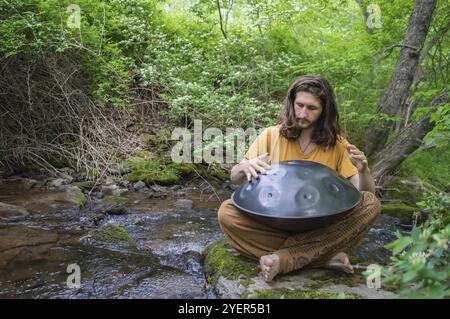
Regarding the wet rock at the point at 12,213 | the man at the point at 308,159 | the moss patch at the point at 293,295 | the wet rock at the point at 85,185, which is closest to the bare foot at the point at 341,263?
the man at the point at 308,159

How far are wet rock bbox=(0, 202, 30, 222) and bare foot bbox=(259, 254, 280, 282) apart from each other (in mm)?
2782

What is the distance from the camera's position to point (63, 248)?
304 centimetres

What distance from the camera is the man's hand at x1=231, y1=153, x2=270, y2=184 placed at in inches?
86.5

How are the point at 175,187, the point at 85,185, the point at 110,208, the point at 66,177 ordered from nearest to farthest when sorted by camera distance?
the point at 110,208 < the point at 85,185 < the point at 66,177 < the point at 175,187

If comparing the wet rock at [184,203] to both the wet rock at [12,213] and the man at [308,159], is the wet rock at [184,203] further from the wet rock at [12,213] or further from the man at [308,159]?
the man at [308,159]

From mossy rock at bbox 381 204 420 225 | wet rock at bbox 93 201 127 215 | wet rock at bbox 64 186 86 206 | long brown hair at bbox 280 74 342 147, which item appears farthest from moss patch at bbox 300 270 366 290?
wet rock at bbox 64 186 86 206

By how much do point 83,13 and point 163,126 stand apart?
2329mm

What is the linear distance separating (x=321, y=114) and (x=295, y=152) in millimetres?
297

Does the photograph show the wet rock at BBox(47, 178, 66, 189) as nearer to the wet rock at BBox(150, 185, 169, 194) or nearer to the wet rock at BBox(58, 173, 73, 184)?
the wet rock at BBox(58, 173, 73, 184)

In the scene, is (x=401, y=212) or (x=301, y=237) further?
(x=401, y=212)

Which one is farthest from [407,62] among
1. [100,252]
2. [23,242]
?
[23,242]

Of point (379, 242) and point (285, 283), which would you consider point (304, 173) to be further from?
point (379, 242)

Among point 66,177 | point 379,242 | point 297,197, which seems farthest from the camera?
point 66,177

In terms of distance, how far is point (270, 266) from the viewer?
206 centimetres
